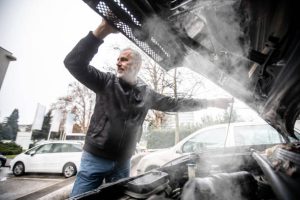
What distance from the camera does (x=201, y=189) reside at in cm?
118

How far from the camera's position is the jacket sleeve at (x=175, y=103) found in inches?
94.3

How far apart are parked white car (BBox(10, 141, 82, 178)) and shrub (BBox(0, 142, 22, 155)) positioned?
52.7ft

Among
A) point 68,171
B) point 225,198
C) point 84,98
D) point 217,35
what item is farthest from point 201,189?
point 84,98

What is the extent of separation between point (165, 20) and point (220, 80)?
104 cm

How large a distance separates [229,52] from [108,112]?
4.01 feet

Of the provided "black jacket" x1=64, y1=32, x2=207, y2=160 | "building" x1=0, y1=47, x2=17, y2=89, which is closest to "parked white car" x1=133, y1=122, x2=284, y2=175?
"black jacket" x1=64, y1=32, x2=207, y2=160

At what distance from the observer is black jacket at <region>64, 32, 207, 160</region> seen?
1.57m

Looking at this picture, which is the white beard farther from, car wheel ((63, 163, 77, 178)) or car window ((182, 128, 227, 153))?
car wheel ((63, 163, 77, 178))

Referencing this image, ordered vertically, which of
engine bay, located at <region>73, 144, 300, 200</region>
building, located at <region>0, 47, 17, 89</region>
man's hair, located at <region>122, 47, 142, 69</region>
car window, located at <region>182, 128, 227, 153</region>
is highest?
building, located at <region>0, 47, 17, 89</region>

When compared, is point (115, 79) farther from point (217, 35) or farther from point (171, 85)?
point (171, 85)

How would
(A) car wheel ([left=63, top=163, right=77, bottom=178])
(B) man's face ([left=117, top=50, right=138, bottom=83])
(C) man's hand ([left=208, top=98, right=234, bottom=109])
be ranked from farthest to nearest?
(A) car wheel ([left=63, top=163, right=77, bottom=178]) → (C) man's hand ([left=208, top=98, right=234, bottom=109]) → (B) man's face ([left=117, top=50, right=138, bottom=83])

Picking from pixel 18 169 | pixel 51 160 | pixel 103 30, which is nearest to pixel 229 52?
pixel 103 30

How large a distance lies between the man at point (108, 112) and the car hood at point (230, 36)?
0.31 m

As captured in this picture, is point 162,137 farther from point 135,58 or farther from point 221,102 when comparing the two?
point 135,58
